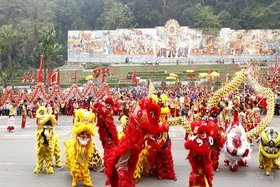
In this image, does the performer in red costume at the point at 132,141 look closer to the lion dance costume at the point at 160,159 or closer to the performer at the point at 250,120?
the lion dance costume at the point at 160,159

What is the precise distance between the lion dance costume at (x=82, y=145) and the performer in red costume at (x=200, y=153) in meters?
2.16

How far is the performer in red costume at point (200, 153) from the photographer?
5.39m

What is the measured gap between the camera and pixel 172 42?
5434 cm

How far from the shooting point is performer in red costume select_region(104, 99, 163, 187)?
4844mm

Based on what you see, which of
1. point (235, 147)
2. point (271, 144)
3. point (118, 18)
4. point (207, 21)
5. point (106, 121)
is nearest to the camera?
point (106, 121)

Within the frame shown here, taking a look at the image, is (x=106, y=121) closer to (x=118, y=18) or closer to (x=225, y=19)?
(x=118, y=18)

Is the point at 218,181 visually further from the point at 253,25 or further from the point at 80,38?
the point at 253,25

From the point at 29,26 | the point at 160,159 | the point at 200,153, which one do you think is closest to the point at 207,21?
the point at 29,26

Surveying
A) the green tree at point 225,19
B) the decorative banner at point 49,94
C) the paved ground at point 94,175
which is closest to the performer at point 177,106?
the decorative banner at point 49,94

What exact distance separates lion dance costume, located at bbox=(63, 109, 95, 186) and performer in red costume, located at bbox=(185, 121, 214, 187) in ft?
7.10

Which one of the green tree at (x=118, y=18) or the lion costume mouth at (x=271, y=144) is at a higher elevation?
the green tree at (x=118, y=18)

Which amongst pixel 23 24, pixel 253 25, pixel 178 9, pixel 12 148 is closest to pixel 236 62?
pixel 253 25

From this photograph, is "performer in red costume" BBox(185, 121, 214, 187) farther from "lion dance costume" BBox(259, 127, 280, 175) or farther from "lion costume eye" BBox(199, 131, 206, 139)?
"lion dance costume" BBox(259, 127, 280, 175)

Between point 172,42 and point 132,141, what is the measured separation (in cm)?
5037
